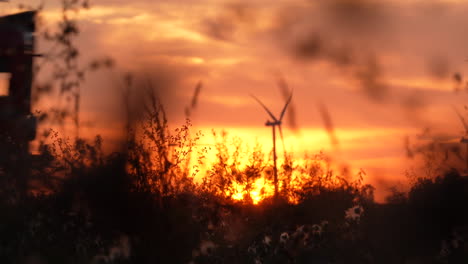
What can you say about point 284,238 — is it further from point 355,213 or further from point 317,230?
point 355,213

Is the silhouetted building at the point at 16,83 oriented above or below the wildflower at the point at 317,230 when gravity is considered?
above

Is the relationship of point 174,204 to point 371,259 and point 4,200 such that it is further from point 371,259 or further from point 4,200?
point 371,259

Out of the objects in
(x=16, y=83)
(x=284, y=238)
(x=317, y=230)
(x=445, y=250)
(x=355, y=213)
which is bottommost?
(x=445, y=250)

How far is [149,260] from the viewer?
22.9m

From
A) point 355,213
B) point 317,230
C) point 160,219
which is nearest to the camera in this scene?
point 160,219

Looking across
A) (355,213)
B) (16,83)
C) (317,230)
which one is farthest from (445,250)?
(16,83)

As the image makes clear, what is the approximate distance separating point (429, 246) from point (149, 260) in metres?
9.96

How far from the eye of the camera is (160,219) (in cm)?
2352

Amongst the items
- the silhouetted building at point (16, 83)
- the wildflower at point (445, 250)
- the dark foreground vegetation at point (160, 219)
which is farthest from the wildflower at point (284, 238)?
the silhouetted building at point (16, 83)

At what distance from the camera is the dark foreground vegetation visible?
76.4 feet

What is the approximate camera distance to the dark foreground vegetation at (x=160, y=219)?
23281 mm

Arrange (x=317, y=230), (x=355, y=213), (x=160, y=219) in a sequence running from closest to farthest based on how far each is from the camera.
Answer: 1. (x=160, y=219)
2. (x=317, y=230)
3. (x=355, y=213)

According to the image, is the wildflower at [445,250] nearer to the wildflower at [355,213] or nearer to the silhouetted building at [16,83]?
the wildflower at [355,213]

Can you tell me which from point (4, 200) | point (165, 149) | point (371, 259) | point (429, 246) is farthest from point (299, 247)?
point (4, 200)
